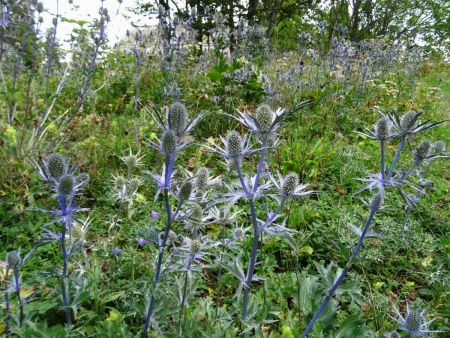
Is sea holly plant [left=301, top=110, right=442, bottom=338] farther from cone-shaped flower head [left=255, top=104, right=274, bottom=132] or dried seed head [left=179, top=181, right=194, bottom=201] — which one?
dried seed head [left=179, top=181, right=194, bottom=201]

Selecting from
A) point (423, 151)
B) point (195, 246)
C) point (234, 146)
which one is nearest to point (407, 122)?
point (423, 151)

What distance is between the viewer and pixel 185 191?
4.11 feet

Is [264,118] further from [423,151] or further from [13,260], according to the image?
[13,260]

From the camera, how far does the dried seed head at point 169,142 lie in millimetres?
1112

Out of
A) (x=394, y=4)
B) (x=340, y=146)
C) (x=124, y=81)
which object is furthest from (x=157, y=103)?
(x=394, y=4)

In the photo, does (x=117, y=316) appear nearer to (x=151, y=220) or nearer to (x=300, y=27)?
(x=151, y=220)

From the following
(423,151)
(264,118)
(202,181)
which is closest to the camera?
(264,118)

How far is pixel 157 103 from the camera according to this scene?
4855 millimetres

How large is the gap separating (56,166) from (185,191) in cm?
49

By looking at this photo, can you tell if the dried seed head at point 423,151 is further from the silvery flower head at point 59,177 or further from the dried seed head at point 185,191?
the silvery flower head at point 59,177

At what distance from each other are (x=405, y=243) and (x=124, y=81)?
447 cm

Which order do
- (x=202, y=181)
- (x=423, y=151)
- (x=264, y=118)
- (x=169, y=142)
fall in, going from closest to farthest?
(x=169, y=142), (x=264, y=118), (x=423, y=151), (x=202, y=181)

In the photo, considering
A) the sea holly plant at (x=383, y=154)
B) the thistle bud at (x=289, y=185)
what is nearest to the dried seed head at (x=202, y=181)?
the thistle bud at (x=289, y=185)

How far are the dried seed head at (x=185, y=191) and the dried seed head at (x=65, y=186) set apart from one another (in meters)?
0.39
